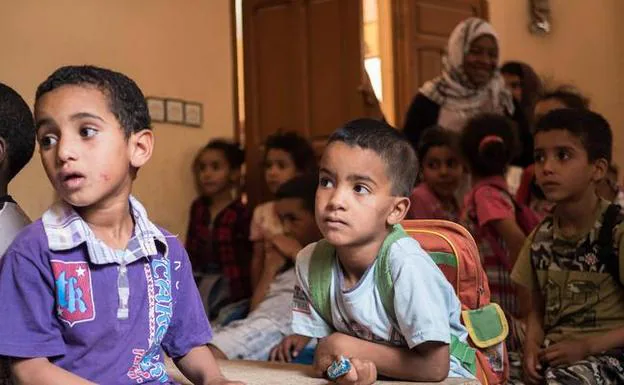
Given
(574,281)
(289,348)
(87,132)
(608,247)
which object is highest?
(87,132)

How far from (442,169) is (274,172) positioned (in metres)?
1.04

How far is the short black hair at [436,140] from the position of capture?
13.3 ft

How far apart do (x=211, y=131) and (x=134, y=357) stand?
3.74 metres

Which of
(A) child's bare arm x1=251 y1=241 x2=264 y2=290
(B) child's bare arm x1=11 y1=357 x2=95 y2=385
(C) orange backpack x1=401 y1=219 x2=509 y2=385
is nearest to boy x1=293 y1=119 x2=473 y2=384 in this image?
(C) orange backpack x1=401 y1=219 x2=509 y2=385

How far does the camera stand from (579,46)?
22.9 feet

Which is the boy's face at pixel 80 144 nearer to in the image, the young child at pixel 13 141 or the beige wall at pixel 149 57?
the young child at pixel 13 141

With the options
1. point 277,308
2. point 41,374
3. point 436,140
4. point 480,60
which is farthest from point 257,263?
point 41,374

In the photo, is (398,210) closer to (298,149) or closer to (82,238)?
(82,238)

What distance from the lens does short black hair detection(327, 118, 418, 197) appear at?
189 centimetres

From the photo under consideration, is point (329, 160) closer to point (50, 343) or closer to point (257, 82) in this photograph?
point (50, 343)

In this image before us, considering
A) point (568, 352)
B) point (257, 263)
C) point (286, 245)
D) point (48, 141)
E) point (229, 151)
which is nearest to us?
point (48, 141)

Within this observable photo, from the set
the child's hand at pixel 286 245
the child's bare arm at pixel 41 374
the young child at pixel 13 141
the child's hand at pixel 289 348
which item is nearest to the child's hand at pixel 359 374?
the child's bare arm at pixel 41 374

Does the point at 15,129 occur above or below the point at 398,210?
above

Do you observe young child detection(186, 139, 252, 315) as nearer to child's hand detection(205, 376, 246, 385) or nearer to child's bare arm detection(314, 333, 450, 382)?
child's bare arm detection(314, 333, 450, 382)
